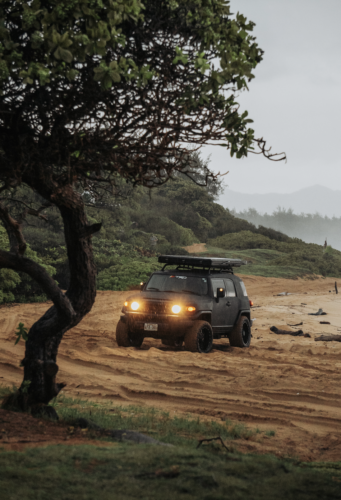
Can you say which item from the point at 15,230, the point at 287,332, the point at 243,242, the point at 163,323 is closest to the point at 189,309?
the point at 163,323

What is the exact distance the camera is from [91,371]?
970cm

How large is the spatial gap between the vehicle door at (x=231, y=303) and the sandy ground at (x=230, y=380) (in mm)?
781

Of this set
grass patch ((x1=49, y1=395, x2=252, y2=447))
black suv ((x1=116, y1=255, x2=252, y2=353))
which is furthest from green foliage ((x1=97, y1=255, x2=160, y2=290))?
grass patch ((x1=49, y1=395, x2=252, y2=447))

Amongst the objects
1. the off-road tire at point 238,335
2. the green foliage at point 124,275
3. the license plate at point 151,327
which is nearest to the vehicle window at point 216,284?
the off-road tire at point 238,335

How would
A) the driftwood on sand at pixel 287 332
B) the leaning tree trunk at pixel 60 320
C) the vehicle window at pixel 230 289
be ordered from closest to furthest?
the leaning tree trunk at pixel 60 320
the vehicle window at pixel 230 289
the driftwood on sand at pixel 287 332

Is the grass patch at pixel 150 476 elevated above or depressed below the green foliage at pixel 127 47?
below

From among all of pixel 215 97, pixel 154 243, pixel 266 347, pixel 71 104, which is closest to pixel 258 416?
pixel 215 97

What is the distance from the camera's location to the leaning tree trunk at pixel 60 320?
6004 millimetres

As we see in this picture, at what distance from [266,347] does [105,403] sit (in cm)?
651

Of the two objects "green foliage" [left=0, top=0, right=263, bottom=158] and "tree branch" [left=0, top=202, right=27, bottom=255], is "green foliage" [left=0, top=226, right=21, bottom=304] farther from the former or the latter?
"green foliage" [left=0, top=0, right=263, bottom=158]

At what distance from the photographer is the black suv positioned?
37.0 feet

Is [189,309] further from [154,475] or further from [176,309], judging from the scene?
[154,475]

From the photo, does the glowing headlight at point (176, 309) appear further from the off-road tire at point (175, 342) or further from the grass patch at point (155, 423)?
the grass patch at point (155, 423)

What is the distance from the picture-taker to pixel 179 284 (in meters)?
12.1
